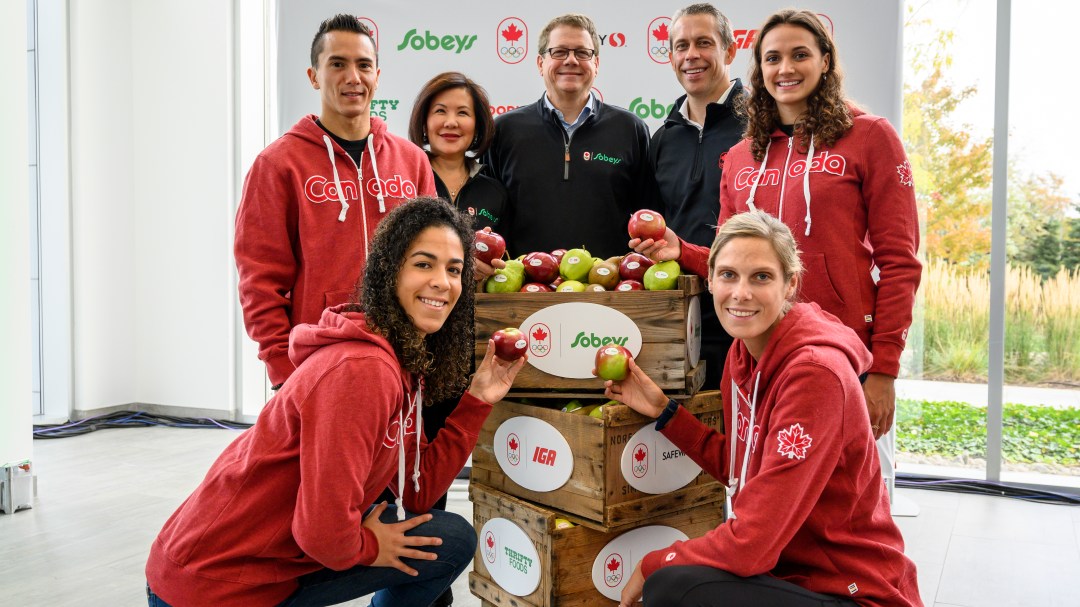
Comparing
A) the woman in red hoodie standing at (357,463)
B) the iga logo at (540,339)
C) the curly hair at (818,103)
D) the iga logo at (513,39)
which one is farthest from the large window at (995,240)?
the woman in red hoodie standing at (357,463)

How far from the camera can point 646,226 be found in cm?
242

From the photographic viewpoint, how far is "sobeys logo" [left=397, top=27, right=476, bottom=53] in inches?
187

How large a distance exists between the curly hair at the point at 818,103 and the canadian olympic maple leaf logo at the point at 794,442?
3.43 feet

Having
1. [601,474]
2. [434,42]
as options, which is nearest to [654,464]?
[601,474]

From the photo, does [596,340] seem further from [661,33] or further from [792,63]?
[661,33]

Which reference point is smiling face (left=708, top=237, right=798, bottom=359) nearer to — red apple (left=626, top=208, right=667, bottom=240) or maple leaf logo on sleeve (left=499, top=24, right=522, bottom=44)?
red apple (left=626, top=208, right=667, bottom=240)

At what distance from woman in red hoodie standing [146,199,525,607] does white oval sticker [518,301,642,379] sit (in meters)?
0.19

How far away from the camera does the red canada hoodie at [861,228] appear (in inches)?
94.9

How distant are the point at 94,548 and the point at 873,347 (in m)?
3.24

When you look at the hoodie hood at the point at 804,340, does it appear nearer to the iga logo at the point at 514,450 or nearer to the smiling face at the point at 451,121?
the iga logo at the point at 514,450

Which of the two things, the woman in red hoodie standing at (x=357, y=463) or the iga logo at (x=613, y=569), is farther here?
the iga logo at (x=613, y=569)

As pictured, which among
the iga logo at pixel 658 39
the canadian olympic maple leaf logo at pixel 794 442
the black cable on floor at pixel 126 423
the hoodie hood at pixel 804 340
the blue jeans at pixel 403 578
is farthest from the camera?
the black cable on floor at pixel 126 423

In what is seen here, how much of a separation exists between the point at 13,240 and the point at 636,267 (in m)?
3.31

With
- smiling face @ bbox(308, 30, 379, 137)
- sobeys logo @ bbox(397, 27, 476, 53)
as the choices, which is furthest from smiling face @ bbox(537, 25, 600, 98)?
sobeys logo @ bbox(397, 27, 476, 53)
